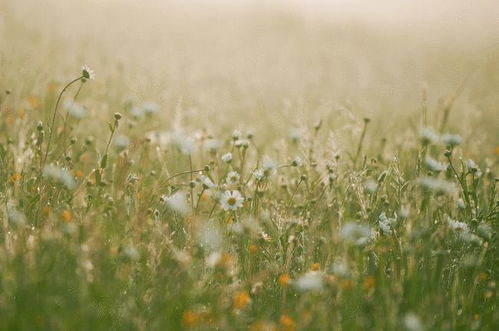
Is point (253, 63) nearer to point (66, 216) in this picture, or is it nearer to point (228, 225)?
point (228, 225)

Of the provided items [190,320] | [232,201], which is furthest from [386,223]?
[190,320]

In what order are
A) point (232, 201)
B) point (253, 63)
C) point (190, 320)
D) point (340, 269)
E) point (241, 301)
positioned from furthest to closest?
point (253, 63), point (232, 201), point (340, 269), point (241, 301), point (190, 320)

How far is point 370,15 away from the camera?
15.2 m

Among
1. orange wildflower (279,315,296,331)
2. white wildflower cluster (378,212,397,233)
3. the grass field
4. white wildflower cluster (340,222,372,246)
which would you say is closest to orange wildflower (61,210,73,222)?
the grass field

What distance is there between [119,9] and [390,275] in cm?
866

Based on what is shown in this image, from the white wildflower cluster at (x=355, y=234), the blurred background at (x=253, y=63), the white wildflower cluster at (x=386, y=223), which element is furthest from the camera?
the blurred background at (x=253, y=63)

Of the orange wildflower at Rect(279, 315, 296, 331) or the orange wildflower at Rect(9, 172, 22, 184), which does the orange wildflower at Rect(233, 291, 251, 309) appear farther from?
the orange wildflower at Rect(9, 172, 22, 184)

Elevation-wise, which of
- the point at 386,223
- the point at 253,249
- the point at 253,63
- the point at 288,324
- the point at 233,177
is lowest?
the point at 288,324

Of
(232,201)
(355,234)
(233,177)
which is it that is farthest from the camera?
(233,177)

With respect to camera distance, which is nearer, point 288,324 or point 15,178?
point 288,324

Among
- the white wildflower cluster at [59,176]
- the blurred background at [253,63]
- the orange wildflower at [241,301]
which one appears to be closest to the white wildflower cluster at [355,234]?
the orange wildflower at [241,301]

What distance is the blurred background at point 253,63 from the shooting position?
14.5 feet

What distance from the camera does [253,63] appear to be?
7.64 metres

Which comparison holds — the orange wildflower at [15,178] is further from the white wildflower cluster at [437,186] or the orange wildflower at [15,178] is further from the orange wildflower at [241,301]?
the white wildflower cluster at [437,186]
